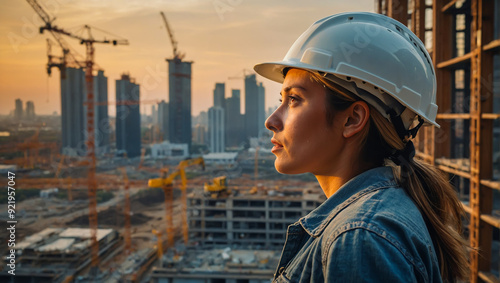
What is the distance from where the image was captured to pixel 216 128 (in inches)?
1198

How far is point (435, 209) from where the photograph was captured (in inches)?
42.4

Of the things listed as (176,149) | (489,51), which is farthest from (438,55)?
(176,149)

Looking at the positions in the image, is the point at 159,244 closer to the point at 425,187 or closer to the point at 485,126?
the point at 485,126

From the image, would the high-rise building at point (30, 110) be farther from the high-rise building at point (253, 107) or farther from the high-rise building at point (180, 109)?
the high-rise building at point (253, 107)

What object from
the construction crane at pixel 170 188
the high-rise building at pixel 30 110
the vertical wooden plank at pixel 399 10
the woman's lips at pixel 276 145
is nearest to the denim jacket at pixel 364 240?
the woman's lips at pixel 276 145

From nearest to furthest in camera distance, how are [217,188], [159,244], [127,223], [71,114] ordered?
[71,114], [217,188], [159,244], [127,223]

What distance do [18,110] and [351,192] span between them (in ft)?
25.9

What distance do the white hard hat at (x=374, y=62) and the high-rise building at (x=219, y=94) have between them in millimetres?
29914

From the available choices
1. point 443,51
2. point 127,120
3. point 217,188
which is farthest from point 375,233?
point 127,120

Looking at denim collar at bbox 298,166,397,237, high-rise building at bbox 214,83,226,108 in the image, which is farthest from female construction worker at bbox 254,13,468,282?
high-rise building at bbox 214,83,226,108

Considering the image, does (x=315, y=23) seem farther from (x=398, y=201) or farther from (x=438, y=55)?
(x=438, y=55)

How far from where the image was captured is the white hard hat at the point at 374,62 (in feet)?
3.58

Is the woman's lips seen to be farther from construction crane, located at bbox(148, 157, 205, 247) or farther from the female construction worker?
construction crane, located at bbox(148, 157, 205, 247)

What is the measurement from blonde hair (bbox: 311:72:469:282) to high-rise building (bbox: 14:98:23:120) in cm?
742
